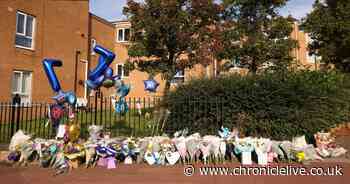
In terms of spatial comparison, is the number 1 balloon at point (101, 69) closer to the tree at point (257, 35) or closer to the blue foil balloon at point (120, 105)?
the blue foil balloon at point (120, 105)

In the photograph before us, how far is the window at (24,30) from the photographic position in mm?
16906

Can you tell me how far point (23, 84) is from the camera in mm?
→ 17266

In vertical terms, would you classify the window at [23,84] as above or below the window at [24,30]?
below

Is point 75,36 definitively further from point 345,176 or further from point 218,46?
point 345,176

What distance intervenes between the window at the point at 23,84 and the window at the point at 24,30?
149cm

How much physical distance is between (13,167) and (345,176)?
25.0ft

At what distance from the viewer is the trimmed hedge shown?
9.39 meters

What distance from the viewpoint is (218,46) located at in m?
14.1

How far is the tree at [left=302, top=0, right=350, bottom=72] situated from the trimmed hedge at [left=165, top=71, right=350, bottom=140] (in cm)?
647

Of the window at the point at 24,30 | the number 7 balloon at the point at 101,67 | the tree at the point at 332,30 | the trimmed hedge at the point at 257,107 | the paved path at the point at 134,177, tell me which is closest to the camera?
the paved path at the point at 134,177

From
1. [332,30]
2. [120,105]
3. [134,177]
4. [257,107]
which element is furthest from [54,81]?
[332,30]

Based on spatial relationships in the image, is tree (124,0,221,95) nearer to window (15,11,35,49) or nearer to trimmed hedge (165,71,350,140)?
trimmed hedge (165,71,350,140)

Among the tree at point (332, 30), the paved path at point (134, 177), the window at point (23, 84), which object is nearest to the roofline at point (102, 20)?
the window at point (23, 84)

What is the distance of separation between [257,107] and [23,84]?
519 inches
